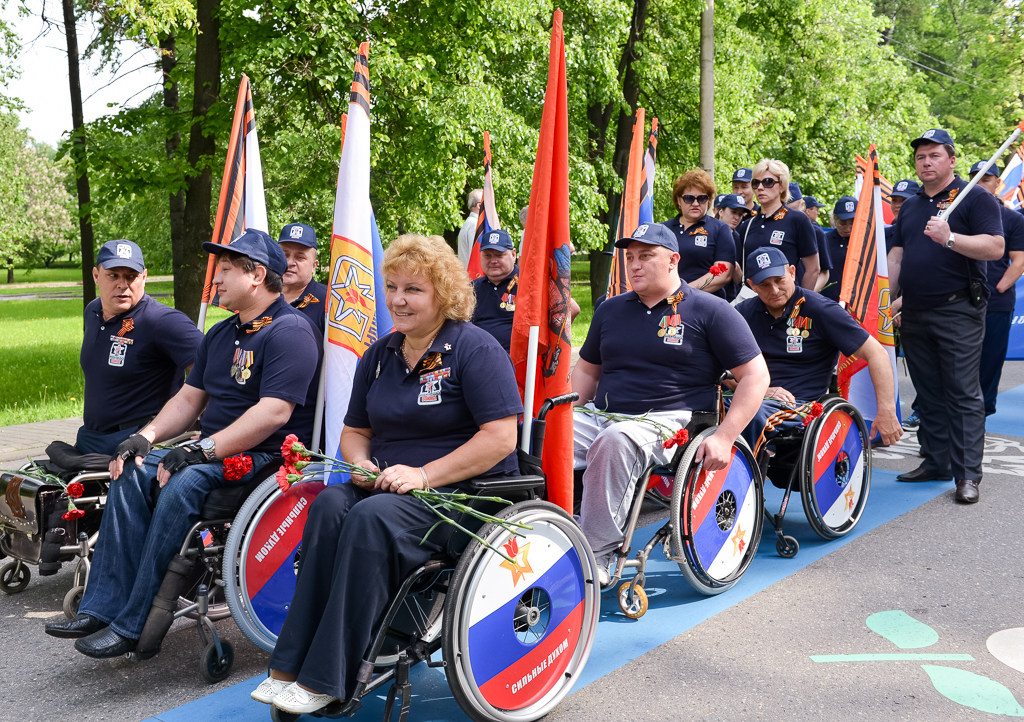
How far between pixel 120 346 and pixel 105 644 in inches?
64.6

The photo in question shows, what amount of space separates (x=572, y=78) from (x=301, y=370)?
1408cm

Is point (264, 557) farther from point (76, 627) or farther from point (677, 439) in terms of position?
point (677, 439)

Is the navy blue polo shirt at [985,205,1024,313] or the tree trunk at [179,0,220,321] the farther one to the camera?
the tree trunk at [179,0,220,321]

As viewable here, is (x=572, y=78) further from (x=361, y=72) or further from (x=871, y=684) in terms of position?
(x=871, y=684)

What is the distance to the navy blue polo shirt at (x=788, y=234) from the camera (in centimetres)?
716

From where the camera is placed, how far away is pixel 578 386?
4.92 m

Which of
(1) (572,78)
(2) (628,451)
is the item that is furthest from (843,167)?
(2) (628,451)

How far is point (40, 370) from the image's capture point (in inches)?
556

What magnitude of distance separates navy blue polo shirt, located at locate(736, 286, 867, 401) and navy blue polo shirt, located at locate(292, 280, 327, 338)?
2439 mm

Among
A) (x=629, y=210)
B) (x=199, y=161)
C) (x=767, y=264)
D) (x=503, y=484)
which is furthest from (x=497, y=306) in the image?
(x=199, y=161)

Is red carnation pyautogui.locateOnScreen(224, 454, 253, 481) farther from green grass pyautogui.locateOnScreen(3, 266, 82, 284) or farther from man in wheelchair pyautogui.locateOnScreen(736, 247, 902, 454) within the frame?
green grass pyautogui.locateOnScreen(3, 266, 82, 284)

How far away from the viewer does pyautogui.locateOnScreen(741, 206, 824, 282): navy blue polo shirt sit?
7.16m

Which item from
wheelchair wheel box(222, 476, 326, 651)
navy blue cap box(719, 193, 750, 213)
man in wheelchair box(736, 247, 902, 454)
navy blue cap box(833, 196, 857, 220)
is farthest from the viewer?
navy blue cap box(833, 196, 857, 220)

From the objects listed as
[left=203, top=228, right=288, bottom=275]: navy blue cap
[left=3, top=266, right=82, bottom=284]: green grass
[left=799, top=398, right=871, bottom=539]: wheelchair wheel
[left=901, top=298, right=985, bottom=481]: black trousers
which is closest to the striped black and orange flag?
[left=203, top=228, right=288, bottom=275]: navy blue cap
